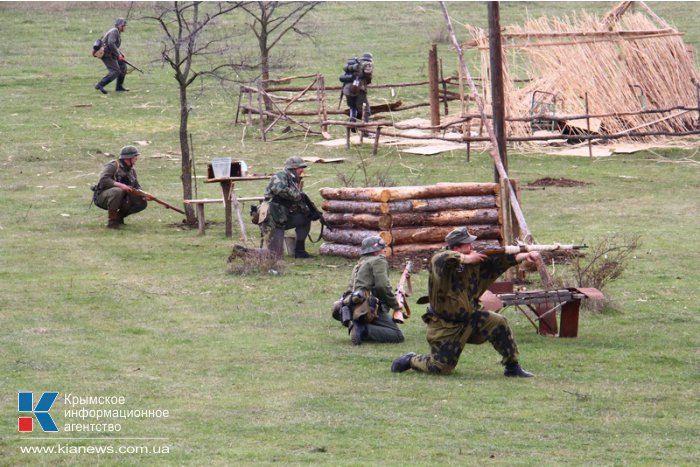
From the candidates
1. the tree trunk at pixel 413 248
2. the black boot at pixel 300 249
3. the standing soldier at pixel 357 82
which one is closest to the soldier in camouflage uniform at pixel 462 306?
the tree trunk at pixel 413 248

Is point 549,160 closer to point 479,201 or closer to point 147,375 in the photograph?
point 479,201

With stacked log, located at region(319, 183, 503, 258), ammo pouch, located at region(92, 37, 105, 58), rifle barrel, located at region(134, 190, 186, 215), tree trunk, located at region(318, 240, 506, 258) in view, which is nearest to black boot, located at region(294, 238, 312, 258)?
tree trunk, located at region(318, 240, 506, 258)

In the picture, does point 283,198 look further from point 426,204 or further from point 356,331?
point 356,331

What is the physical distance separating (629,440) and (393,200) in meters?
8.33

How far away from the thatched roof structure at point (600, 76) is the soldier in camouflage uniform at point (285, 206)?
10.1 meters

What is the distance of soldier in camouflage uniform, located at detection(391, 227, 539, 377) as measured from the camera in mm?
10719

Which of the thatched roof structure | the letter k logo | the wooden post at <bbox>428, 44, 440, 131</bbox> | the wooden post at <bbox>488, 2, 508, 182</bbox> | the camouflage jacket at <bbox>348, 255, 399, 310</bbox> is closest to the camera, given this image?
the letter k logo

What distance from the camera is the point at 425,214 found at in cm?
1708

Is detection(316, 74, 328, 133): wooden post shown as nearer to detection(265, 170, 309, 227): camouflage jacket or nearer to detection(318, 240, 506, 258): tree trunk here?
detection(265, 170, 309, 227): camouflage jacket

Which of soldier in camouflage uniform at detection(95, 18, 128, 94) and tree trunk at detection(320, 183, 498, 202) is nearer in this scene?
tree trunk at detection(320, 183, 498, 202)

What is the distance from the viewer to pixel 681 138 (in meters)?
27.8

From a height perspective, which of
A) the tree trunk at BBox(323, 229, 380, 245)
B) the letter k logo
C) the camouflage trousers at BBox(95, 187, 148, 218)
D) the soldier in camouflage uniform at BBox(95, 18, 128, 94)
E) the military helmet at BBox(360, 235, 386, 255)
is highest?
the soldier in camouflage uniform at BBox(95, 18, 128, 94)

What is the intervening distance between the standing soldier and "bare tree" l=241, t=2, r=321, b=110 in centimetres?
188

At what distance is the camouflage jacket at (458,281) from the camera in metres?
10.7
